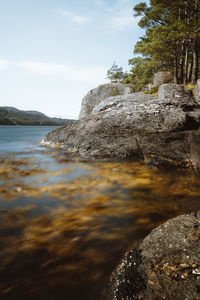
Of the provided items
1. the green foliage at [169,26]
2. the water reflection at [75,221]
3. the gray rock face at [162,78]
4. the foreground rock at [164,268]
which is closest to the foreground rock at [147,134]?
the water reflection at [75,221]

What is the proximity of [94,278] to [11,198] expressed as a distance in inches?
102

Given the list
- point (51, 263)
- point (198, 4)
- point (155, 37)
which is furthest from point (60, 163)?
point (198, 4)

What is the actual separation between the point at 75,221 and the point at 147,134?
483 centimetres

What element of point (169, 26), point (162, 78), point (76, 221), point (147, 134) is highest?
point (169, 26)

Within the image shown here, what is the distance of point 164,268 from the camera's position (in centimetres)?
147

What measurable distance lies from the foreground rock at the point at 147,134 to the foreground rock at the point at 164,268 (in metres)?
4.00

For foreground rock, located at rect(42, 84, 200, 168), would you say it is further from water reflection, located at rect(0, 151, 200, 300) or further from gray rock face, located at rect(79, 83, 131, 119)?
gray rock face, located at rect(79, 83, 131, 119)

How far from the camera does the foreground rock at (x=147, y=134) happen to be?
19.4ft

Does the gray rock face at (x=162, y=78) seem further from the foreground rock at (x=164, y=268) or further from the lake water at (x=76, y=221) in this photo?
the foreground rock at (x=164, y=268)

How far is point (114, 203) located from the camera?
3.44 m

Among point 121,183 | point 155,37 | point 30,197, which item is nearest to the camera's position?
point 30,197

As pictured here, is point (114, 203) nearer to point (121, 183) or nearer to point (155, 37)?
point (121, 183)

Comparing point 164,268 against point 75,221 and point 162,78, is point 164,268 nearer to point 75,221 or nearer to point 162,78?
point 75,221

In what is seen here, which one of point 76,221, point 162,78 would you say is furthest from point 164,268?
point 162,78
